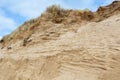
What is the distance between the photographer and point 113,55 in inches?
336

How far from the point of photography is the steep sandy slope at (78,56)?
8531 millimetres

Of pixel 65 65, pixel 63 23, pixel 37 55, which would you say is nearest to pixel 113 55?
pixel 65 65

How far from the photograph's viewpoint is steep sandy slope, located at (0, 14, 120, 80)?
8.53 metres

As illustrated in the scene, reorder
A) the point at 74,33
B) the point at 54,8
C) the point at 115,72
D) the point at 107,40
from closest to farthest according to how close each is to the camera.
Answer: the point at 115,72 → the point at 107,40 → the point at 74,33 → the point at 54,8

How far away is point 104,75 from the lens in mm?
8242

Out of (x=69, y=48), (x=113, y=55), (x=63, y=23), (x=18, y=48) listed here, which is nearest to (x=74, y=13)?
(x=63, y=23)

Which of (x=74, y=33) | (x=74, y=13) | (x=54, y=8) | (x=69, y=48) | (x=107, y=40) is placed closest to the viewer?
(x=107, y=40)

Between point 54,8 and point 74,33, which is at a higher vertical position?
point 54,8

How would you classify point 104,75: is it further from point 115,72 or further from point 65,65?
point 65,65

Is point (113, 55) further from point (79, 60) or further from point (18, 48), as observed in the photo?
point (18, 48)

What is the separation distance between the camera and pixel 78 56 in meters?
9.34

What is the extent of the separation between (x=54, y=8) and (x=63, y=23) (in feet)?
6.23

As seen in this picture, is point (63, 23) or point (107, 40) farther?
point (63, 23)

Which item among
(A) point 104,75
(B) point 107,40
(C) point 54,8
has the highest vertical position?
(C) point 54,8
